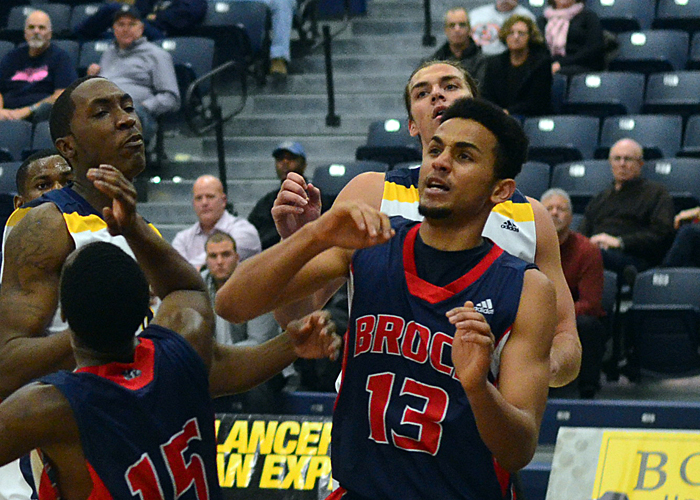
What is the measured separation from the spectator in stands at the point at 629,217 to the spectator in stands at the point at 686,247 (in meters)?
0.07

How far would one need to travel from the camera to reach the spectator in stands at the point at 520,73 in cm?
934

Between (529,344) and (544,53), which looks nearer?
(529,344)

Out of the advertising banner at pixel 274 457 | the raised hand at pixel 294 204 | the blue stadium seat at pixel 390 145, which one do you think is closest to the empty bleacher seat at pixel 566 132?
the blue stadium seat at pixel 390 145

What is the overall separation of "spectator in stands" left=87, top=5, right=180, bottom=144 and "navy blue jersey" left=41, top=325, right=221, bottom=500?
7038mm

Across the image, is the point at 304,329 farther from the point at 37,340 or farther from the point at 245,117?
the point at 245,117

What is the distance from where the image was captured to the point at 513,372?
284 cm

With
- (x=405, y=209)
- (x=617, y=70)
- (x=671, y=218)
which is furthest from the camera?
(x=617, y=70)

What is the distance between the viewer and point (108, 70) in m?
9.93

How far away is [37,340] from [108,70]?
23.1 feet

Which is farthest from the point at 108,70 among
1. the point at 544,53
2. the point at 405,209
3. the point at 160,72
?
the point at 405,209

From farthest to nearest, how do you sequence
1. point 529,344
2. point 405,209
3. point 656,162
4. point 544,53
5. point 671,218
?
point 544,53 → point 656,162 → point 671,218 → point 405,209 → point 529,344

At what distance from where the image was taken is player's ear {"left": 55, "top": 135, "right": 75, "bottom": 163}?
3.67 meters

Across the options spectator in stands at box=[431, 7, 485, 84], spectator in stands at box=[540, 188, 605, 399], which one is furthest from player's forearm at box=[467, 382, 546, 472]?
spectator in stands at box=[431, 7, 485, 84]

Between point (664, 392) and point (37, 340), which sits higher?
point (37, 340)
